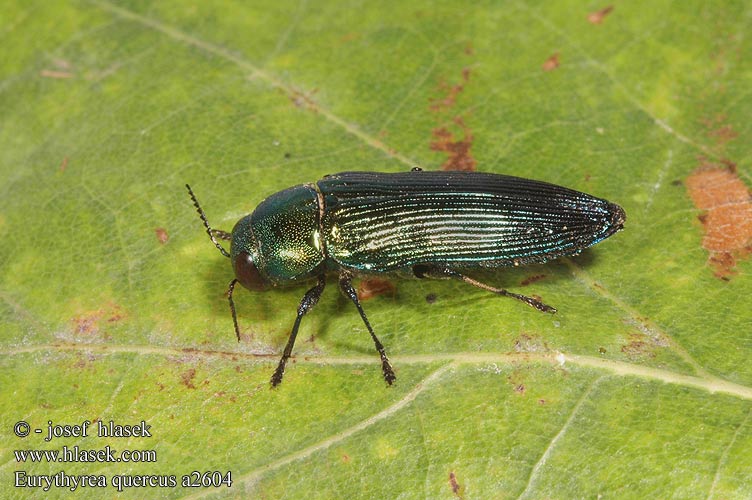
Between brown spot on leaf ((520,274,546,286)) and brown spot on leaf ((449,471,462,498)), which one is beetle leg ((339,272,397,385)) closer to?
brown spot on leaf ((449,471,462,498))

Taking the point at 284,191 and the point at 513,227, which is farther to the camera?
the point at 284,191

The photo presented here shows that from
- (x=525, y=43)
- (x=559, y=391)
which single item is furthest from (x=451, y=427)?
(x=525, y=43)

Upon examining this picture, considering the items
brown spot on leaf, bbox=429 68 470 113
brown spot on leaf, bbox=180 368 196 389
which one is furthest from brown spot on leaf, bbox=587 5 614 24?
brown spot on leaf, bbox=180 368 196 389

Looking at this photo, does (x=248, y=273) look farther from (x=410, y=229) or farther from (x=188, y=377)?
(x=410, y=229)

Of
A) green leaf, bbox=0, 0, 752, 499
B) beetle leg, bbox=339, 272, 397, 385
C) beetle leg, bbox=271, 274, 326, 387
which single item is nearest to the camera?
green leaf, bbox=0, 0, 752, 499

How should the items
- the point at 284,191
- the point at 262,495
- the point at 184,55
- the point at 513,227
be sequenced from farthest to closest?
the point at 184,55
the point at 284,191
the point at 513,227
the point at 262,495

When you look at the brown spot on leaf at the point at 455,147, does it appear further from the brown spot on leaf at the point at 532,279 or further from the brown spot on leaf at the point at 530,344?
the brown spot on leaf at the point at 530,344

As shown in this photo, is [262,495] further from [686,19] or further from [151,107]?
[686,19]
